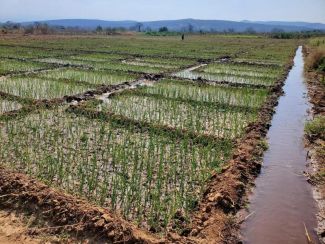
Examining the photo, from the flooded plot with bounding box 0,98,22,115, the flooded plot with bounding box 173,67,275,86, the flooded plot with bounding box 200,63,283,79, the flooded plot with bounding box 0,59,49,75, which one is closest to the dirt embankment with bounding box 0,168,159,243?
the flooded plot with bounding box 0,98,22,115

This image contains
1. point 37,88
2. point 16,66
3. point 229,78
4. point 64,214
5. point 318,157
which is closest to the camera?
point 64,214

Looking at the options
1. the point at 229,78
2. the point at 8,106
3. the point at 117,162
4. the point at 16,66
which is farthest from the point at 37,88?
the point at 229,78

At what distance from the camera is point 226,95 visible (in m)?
11.9

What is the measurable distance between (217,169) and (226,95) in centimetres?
617

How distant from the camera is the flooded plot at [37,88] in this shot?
10789 mm

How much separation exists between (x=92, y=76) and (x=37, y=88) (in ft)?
10.5

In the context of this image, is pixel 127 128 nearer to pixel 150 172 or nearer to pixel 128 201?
pixel 150 172

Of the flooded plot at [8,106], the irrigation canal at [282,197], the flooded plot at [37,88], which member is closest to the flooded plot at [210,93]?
the irrigation canal at [282,197]

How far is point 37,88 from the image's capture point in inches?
457

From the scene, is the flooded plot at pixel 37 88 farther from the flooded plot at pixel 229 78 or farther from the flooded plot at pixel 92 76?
the flooded plot at pixel 229 78

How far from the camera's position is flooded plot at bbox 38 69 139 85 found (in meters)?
13.6

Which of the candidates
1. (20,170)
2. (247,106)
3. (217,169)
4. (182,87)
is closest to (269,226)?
(217,169)

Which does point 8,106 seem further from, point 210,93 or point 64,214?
point 210,93

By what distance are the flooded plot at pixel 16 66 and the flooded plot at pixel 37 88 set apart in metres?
1.81
